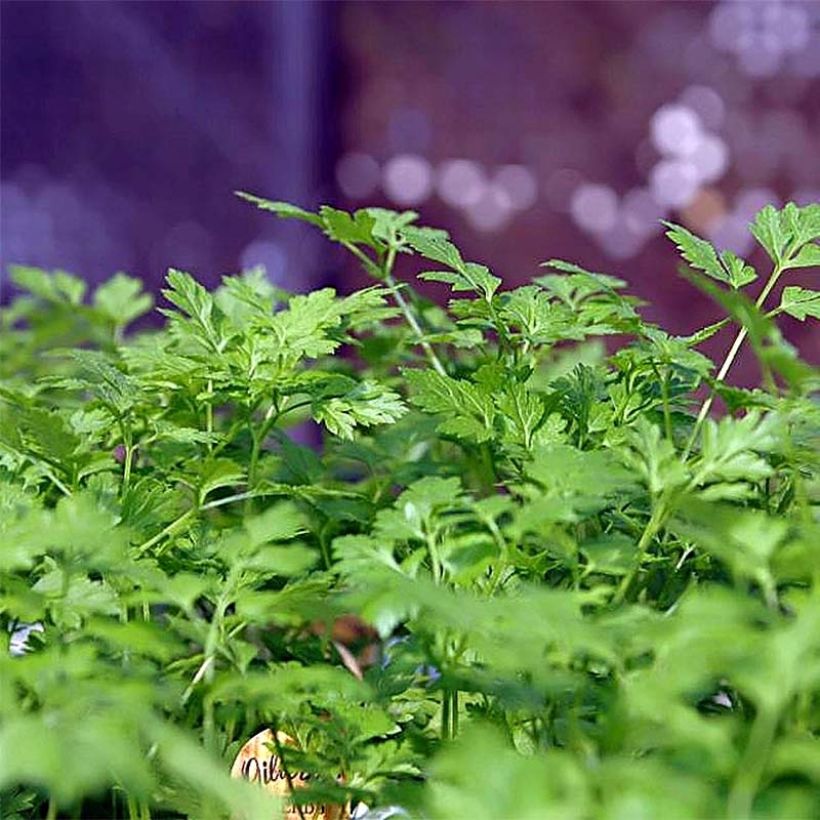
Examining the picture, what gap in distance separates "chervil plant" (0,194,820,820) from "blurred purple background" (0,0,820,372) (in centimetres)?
270

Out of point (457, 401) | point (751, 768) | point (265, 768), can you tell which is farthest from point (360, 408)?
point (751, 768)

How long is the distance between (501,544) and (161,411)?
265 millimetres

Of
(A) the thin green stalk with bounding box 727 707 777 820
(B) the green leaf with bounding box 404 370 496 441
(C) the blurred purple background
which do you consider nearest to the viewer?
(A) the thin green stalk with bounding box 727 707 777 820

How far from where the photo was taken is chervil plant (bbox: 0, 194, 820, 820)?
1.38 ft

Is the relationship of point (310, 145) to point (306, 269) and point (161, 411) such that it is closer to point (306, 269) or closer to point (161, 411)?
point (306, 269)

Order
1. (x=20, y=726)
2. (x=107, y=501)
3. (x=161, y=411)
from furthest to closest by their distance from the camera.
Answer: (x=161, y=411)
(x=107, y=501)
(x=20, y=726)

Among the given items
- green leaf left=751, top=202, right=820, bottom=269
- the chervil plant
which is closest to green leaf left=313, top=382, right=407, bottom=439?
the chervil plant

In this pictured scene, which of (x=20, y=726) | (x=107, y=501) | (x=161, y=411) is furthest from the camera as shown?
(x=161, y=411)

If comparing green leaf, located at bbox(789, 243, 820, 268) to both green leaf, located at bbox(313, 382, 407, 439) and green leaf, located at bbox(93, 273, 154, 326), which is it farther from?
green leaf, located at bbox(93, 273, 154, 326)

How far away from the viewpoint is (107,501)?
2.08 ft

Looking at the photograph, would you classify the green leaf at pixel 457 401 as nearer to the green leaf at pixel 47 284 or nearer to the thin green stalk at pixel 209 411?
the thin green stalk at pixel 209 411

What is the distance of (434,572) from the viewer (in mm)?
562

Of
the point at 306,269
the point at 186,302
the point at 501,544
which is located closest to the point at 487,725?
the point at 501,544

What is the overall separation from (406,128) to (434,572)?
126 inches
